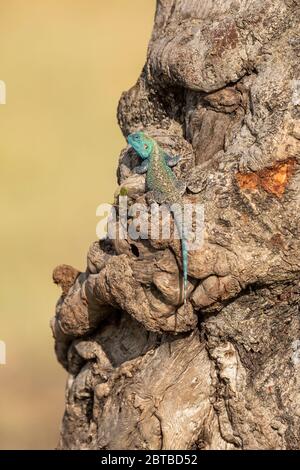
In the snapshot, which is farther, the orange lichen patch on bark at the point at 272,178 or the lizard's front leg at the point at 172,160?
the lizard's front leg at the point at 172,160

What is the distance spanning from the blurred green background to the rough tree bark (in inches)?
230

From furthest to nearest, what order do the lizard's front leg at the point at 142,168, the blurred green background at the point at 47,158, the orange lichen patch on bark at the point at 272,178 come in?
the blurred green background at the point at 47,158 → the lizard's front leg at the point at 142,168 → the orange lichen patch on bark at the point at 272,178

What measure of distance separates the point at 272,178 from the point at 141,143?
1200 millimetres

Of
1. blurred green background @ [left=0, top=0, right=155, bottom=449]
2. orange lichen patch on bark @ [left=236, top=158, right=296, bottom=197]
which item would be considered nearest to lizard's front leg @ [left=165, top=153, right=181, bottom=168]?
orange lichen patch on bark @ [left=236, top=158, right=296, bottom=197]

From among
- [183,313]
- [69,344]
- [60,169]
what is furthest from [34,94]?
[183,313]

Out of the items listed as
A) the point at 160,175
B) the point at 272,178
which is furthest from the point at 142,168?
the point at 272,178

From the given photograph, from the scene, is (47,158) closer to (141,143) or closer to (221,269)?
(141,143)

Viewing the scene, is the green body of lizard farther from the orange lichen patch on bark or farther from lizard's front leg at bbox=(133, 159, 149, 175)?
the orange lichen patch on bark

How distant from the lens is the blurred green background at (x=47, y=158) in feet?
42.4

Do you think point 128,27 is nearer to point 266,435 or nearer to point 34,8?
point 34,8

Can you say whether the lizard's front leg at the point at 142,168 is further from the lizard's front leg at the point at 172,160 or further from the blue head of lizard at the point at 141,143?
the lizard's front leg at the point at 172,160

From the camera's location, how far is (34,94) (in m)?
17.2

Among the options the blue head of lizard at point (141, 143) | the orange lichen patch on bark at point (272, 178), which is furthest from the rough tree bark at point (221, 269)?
the blue head of lizard at point (141, 143)

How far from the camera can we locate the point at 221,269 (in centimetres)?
530
